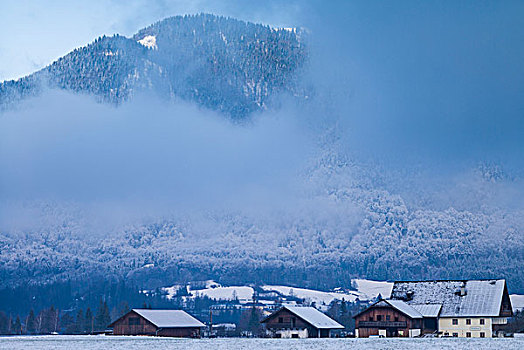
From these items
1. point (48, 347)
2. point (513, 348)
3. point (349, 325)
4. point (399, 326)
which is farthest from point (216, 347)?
point (349, 325)

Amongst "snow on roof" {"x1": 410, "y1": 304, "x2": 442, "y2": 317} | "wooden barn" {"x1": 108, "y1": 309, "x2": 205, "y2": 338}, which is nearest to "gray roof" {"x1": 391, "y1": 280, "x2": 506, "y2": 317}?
"snow on roof" {"x1": 410, "y1": 304, "x2": 442, "y2": 317}

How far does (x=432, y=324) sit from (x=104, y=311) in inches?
3007

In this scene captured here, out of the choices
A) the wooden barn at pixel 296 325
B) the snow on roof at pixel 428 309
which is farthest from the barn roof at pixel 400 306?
the wooden barn at pixel 296 325

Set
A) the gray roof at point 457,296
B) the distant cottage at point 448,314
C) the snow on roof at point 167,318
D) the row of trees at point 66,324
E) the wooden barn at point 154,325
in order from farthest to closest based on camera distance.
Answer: the row of trees at point 66,324 → the snow on roof at point 167,318 → the wooden barn at point 154,325 → the gray roof at point 457,296 → the distant cottage at point 448,314

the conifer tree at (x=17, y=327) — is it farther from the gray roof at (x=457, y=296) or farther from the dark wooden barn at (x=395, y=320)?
the gray roof at (x=457, y=296)

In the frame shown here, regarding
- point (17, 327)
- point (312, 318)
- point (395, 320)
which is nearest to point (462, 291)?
point (395, 320)

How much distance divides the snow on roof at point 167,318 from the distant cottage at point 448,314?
28.3 meters

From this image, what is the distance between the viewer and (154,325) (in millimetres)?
127062

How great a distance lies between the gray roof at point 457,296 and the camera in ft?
412

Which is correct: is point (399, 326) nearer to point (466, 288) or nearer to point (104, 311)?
point (466, 288)

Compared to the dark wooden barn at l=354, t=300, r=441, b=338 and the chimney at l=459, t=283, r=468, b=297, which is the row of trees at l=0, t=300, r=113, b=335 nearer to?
the dark wooden barn at l=354, t=300, r=441, b=338

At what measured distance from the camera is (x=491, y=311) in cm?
12419

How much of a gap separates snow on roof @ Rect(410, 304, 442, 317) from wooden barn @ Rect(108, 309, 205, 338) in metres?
36.4

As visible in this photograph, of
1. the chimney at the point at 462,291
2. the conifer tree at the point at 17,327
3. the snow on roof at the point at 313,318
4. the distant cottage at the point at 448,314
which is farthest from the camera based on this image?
the conifer tree at the point at 17,327
